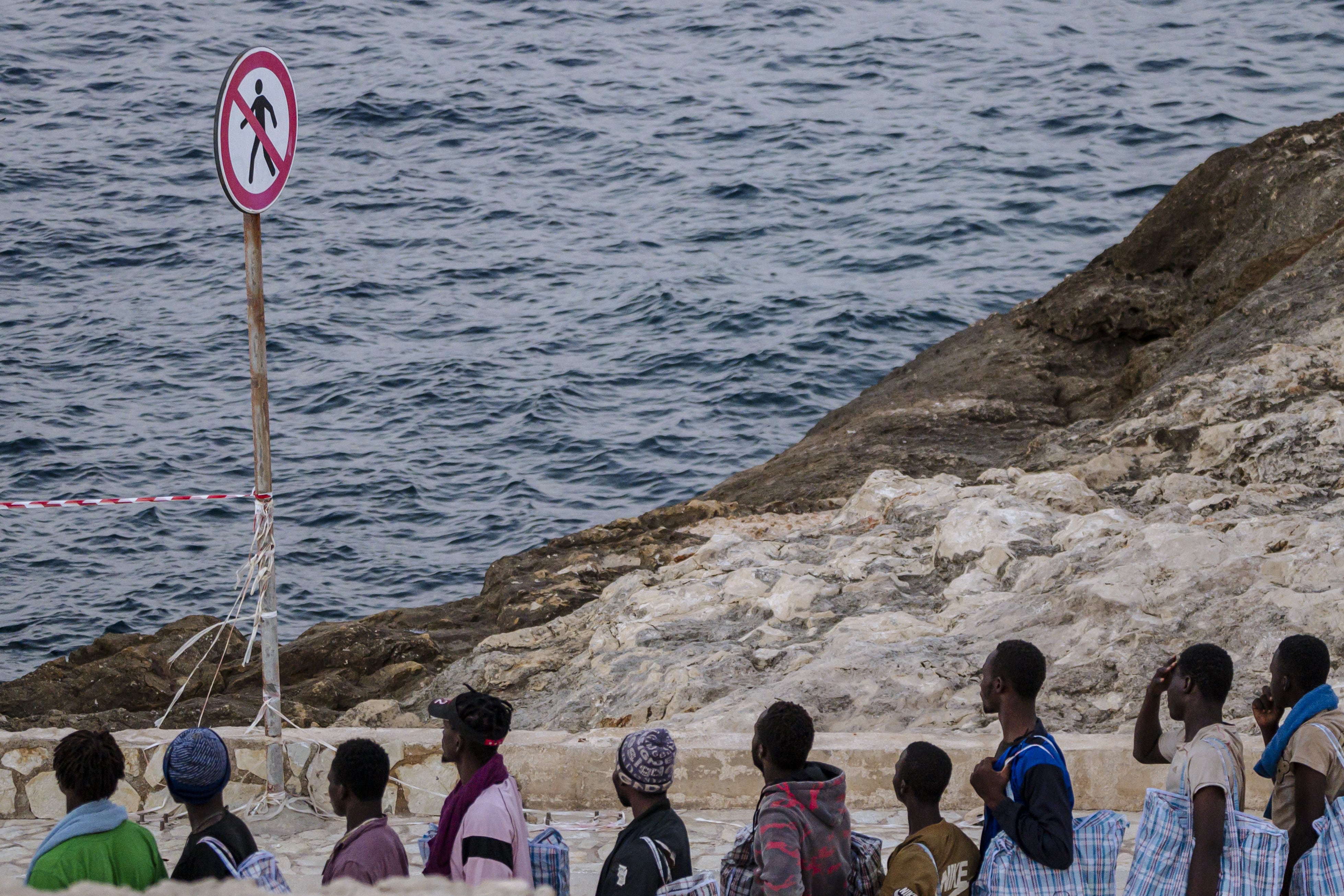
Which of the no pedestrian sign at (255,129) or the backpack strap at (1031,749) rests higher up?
the no pedestrian sign at (255,129)

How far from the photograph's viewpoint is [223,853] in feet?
12.4

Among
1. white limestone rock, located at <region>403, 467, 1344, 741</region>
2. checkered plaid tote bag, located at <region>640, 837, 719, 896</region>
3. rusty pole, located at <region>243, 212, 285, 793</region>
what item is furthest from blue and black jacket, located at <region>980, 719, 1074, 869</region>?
rusty pole, located at <region>243, 212, 285, 793</region>

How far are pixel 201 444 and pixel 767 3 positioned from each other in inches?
1038

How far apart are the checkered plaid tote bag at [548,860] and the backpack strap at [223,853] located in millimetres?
916

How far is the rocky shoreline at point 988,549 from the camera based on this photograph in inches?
287

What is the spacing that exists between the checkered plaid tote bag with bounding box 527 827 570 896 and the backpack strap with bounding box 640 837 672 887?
21.9 inches

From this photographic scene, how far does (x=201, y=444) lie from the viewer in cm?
2027

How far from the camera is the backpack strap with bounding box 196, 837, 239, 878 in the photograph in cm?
376

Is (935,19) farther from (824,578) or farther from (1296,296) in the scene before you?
(824,578)

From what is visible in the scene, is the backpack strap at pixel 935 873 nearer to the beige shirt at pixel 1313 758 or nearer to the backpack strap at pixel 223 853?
the beige shirt at pixel 1313 758


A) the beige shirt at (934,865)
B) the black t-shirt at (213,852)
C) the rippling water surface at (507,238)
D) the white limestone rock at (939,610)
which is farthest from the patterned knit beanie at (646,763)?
the rippling water surface at (507,238)

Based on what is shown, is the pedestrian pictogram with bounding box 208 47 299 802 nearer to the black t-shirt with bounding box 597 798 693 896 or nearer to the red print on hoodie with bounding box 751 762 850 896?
the black t-shirt with bounding box 597 798 693 896

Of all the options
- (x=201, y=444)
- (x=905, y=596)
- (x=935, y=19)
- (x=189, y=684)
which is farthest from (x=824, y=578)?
(x=935, y=19)

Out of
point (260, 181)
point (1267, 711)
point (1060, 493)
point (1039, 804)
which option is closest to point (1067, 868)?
point (1039, 804)
